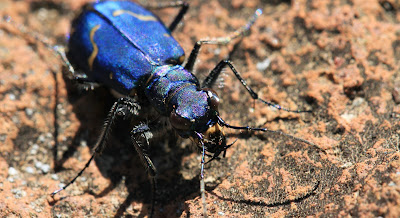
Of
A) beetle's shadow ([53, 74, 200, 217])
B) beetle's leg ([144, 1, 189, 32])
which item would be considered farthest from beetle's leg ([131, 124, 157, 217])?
beetle's leg ([144, 1, 189, 32])

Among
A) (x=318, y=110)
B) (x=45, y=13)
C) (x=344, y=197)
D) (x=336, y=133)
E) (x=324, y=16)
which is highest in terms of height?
(x=45, y=13)

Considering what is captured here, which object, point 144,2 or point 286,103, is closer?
point 286,103

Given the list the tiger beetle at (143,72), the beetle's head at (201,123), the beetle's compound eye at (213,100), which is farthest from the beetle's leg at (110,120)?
the beetle's compound eye at (213,100)

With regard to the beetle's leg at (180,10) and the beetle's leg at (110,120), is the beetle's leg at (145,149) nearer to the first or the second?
the beetle's leg at (110,120)

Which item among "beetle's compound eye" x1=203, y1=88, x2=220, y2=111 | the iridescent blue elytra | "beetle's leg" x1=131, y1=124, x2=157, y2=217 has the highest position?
the iridescent blue elytra

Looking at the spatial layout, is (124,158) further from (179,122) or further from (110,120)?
(179,122)

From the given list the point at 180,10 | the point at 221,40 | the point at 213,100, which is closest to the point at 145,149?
the point at 213,100

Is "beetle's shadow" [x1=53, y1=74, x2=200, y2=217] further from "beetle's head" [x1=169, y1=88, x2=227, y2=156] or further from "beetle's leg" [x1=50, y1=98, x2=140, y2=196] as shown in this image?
"beetle's head" [x1=169, y1=88, x2=227, y2=156]

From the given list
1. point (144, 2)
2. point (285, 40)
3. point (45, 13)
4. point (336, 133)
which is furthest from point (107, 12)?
point (336, 133)

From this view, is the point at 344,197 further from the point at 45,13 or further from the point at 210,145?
the point at 45,13
